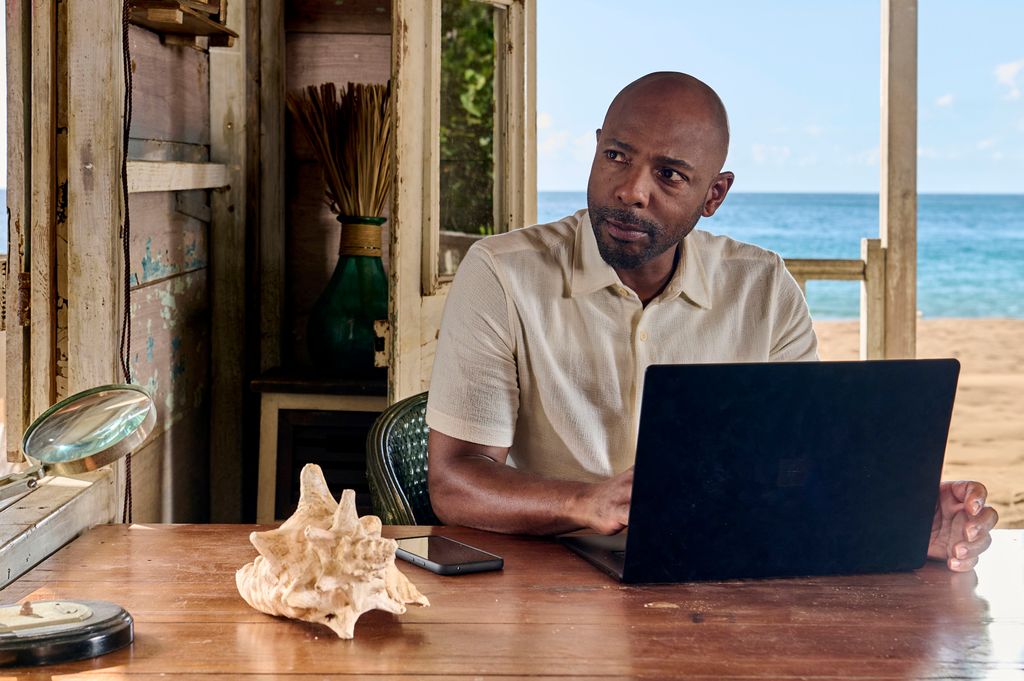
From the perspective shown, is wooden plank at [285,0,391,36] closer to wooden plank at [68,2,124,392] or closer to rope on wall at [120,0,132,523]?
rope on wall at [120,0,132,523]

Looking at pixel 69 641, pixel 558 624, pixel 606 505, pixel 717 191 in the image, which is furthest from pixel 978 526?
pixel 69 641

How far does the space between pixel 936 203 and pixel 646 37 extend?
679 centimetres

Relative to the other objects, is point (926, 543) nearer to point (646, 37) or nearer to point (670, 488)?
point (670, 488)

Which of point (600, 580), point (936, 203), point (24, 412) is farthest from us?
point (936, 203)

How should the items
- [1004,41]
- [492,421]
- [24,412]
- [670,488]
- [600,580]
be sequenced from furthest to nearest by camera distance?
[1004,41] < [24,412] < [492,421] < [600,580] < [670,488]

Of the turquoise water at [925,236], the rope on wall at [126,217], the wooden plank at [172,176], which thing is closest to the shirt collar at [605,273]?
the rope on wall at [126,217]

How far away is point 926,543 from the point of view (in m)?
1.43

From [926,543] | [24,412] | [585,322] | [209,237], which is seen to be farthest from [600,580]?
[209,237]

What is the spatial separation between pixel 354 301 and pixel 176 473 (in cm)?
62

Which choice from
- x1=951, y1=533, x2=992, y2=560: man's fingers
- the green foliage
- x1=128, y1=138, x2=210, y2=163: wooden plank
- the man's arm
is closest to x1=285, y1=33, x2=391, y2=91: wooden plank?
the green foliage

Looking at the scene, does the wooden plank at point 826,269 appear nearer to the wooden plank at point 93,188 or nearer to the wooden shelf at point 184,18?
the wooden shelf at point 184,18

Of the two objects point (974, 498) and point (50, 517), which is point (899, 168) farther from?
point (50, 517)

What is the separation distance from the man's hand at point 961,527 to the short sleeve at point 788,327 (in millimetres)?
538

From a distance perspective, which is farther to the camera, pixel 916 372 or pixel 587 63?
pixel 587 63
